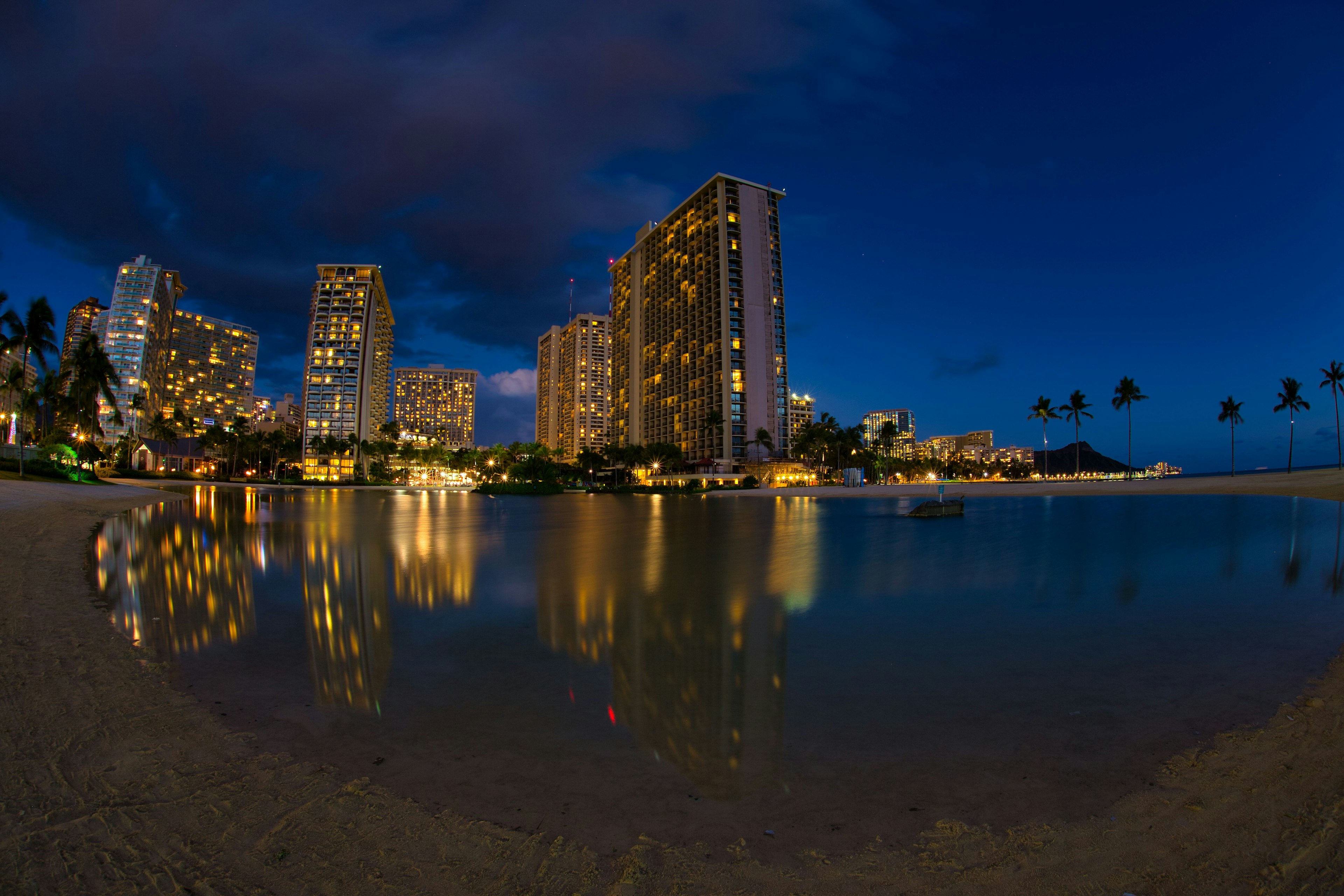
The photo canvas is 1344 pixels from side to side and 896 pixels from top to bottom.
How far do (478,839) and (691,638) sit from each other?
594cm

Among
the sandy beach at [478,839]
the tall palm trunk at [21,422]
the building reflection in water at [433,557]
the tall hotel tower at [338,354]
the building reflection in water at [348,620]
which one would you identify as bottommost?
the building reflection in water at [433,557]

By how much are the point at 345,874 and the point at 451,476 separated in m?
197

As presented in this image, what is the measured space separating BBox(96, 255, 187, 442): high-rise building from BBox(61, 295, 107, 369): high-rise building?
488 inches

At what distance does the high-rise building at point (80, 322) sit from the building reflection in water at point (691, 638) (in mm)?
217331

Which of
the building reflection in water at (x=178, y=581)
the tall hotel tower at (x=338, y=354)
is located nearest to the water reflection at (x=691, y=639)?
the building reflection in water at (x=178, y=581)

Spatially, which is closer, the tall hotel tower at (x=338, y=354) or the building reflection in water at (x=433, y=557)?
the building reflection in water at (x=433, y=557)

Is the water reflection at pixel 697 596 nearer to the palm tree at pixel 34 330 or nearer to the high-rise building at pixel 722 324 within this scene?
the palm tree at pixel 34 330

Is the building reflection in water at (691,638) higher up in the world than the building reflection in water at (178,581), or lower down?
lower down

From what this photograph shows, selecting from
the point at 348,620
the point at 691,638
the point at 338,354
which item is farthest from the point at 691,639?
the point at 338,354

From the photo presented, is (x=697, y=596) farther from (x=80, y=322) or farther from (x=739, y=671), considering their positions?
(x=80, y=322)

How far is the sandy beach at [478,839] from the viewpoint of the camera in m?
3.53

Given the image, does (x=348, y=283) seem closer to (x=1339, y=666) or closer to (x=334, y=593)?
(x=334, y=593)

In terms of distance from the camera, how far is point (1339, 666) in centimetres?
773

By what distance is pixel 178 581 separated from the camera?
13.9 m
